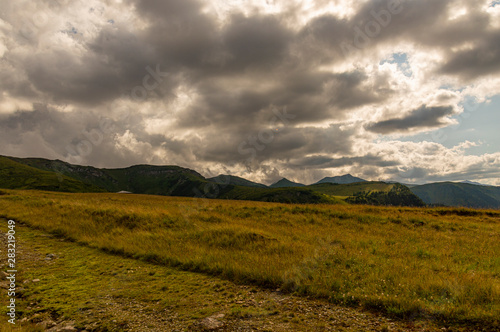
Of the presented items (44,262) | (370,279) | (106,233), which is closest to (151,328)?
(370,279)

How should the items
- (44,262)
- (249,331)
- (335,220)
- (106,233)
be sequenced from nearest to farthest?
(249,331), (44,262), (106,233), (335,220)

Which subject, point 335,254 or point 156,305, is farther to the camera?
point 335,254

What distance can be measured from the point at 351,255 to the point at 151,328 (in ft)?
28.8

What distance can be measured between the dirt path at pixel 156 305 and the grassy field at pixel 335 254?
708 millimetres

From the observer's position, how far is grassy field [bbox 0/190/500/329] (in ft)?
23.7

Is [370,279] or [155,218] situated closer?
[370,279]

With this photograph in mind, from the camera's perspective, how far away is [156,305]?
7320mm

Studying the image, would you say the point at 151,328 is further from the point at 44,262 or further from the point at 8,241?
the point at 8,241

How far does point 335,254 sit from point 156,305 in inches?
314

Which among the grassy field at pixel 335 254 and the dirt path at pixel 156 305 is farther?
the grassy field at pixel 335 254

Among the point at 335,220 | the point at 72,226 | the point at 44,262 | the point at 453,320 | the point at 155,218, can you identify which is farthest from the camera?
the point at 335,220

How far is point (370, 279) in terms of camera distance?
8633mm

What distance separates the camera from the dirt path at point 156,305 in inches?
242

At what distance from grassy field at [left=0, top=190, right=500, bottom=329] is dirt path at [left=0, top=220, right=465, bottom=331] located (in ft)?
2.32
